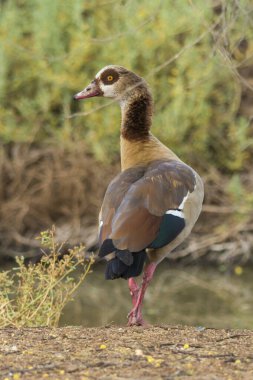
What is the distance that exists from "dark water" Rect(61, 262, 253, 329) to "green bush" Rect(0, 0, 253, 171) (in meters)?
1.40

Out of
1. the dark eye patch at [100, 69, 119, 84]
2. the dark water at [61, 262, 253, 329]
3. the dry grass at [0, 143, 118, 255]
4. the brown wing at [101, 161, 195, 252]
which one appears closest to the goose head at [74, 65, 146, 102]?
the dark eye patch at [100, 69, 119, 84]

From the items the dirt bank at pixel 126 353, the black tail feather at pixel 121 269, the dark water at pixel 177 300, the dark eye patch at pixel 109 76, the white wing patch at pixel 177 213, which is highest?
the dark eye patch at pixel 109 76

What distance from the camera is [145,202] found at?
5.61 meters

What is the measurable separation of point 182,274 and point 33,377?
7.02 meters

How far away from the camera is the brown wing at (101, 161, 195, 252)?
5.40 m

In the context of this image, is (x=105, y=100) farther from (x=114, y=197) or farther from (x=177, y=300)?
(x=114, y=197)

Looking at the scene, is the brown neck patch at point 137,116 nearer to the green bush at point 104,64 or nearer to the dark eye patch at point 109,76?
the dark eye patch at point 109,76

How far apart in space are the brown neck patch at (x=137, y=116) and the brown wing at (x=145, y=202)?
2.13 feet

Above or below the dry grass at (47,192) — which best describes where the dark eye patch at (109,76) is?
above

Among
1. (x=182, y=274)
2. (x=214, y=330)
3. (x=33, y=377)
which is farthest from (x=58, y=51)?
(x=33, y=377)

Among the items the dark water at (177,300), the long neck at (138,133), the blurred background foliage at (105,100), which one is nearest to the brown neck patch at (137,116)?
the long neck at (138,133)

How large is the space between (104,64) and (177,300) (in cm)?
320

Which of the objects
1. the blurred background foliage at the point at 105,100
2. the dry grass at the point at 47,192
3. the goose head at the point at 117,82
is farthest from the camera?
the dry grass at the point at 47,192

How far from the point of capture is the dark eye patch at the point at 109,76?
22.4 feet
